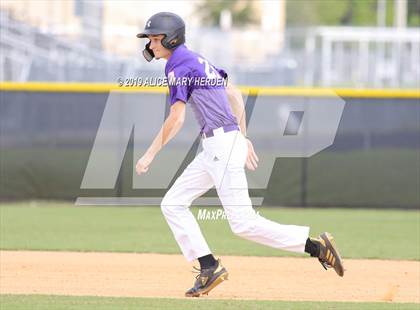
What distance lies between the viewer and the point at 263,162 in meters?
17.2

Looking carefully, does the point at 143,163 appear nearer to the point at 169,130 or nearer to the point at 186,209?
the point at 169,130

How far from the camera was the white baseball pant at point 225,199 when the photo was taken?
8258 mm

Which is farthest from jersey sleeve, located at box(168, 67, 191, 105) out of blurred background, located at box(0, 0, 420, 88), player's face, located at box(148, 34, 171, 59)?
blurred background, located at box(0, 0, 420, 88)

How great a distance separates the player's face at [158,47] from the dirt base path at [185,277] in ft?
6.52

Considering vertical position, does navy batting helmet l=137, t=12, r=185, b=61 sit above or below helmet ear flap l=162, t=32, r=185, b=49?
above

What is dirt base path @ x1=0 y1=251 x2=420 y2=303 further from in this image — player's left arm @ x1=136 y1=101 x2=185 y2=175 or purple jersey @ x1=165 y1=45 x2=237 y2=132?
purple jersey @ x1=165 y1=45 x2=237 y2=132

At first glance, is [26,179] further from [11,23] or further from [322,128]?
[11,23]

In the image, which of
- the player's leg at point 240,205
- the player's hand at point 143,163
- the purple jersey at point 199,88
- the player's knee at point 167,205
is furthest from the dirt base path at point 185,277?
the purple jersey at point 199,88

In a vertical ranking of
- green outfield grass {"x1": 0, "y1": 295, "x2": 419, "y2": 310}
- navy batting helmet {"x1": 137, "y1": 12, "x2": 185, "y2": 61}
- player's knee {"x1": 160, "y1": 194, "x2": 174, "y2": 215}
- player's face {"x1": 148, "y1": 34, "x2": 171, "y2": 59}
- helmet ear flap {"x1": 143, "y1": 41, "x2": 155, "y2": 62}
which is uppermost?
navy batting helmet {"x1": 137, "y1": 12, "x2": 185, "y2": 61}

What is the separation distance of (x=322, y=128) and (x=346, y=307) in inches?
363

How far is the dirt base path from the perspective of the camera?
29.3ft

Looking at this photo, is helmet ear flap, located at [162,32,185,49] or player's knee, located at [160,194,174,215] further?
player's knee, located at [160,194,174,215]

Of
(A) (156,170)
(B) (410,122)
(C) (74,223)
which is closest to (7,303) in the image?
(C) (74,223)

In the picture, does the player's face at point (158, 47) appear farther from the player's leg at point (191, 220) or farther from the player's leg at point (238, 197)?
the player's leg at point (191, 220)
